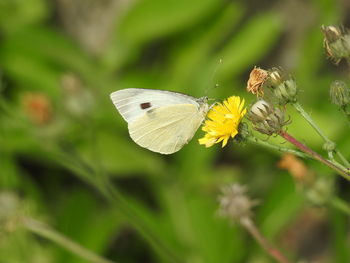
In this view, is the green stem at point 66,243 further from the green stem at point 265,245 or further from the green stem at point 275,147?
the green stem at point 275,147

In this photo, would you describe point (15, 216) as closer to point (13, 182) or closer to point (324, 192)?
point (13, 182)

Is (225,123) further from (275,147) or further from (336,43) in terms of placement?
(336,43)

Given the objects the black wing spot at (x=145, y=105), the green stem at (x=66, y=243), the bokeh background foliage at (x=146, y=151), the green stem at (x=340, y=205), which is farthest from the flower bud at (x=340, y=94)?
the bokeh background foliage at (x=146, y=151)

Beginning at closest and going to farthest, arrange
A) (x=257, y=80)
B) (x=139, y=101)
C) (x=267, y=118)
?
(x=267, y=118) → (x=257, y=80) → (x=139, y=101)

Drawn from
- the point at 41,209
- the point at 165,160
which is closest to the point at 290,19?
the point at 165,160

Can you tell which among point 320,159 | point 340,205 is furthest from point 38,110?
point 320,159

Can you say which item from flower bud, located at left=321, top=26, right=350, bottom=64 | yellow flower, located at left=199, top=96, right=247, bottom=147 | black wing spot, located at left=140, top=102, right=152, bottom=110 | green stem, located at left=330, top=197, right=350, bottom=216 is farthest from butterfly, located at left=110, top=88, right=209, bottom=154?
green stem, located at left=330, top=197, right=350, bottom=216

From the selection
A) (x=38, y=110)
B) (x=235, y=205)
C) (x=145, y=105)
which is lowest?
(x=235, y=205)
